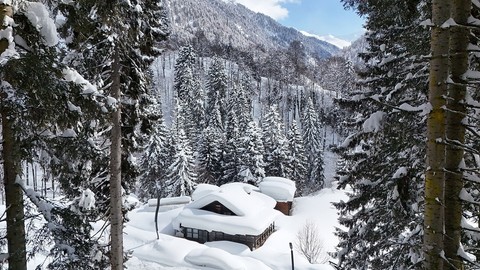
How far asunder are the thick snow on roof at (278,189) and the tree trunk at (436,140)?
1458 inches

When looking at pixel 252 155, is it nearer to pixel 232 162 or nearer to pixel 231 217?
pixel 232 162

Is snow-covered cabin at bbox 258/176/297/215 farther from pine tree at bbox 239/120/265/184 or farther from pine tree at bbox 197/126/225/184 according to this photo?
pine tree at bbox 197/126/225/184

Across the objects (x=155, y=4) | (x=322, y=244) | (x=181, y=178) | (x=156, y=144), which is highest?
(x=155, y=4)

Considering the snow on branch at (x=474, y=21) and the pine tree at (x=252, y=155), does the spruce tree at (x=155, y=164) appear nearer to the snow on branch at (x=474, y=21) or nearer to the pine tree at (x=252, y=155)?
the pine tree at (x=252, y=155)

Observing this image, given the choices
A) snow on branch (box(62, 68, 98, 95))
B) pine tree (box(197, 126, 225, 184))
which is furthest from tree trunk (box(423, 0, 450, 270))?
pine tree (box(197, 126, 225, 184))

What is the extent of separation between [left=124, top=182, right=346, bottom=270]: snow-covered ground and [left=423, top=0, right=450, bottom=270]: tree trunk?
20430 millimetres

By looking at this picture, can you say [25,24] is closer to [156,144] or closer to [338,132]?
[156,144]

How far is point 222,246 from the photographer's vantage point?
101 ft

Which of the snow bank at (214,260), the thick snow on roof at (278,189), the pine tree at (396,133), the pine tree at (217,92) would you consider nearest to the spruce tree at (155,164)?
the thick snow on roof at (278,189)

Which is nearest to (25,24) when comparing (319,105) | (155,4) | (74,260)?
(74,260)

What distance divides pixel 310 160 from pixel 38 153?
63692 mm

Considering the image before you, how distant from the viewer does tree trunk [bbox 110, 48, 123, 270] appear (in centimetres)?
902

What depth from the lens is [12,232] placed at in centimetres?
603

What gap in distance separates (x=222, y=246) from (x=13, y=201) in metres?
26.3
